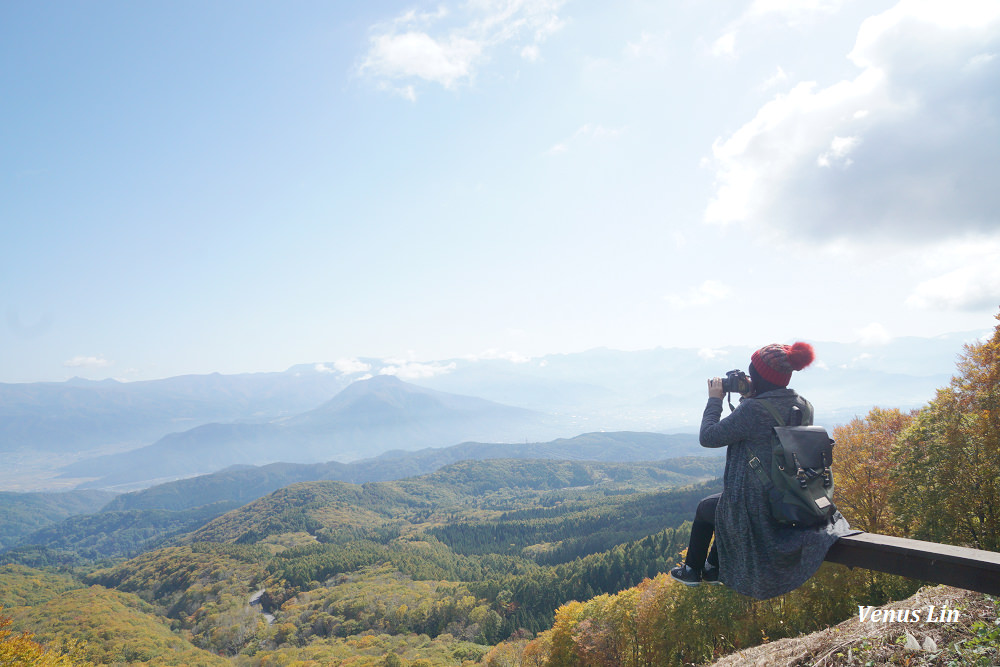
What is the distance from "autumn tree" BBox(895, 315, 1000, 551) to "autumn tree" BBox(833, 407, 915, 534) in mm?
3146

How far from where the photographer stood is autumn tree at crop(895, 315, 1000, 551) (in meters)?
15.7

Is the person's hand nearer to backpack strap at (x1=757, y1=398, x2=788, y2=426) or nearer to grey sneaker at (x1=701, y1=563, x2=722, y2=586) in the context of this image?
backpack strap at (x1=757, y1=398, x2=788, y2=426)

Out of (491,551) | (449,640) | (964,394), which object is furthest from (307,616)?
(964,394)

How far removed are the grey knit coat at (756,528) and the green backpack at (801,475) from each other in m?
0.13

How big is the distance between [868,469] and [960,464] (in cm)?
871

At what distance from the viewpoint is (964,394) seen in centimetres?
1948

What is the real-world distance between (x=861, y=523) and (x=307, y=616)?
347 feet

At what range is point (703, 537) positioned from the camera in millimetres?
4512

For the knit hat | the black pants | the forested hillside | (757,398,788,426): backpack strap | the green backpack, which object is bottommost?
the forested hillside

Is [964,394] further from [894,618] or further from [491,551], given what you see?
[491,551]

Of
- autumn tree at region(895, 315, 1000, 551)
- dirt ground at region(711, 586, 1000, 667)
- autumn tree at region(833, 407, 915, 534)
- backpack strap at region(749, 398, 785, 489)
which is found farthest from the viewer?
autumn tree at region(833, 407, 915, 534)

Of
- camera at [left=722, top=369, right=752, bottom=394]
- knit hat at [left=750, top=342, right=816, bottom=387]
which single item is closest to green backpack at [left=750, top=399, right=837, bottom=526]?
knit hat at [left=750, top=342, right=816, bottom=387]

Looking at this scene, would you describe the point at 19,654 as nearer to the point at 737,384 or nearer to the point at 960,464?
the point at 737,384

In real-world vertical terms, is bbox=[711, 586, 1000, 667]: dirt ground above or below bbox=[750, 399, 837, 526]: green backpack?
below
